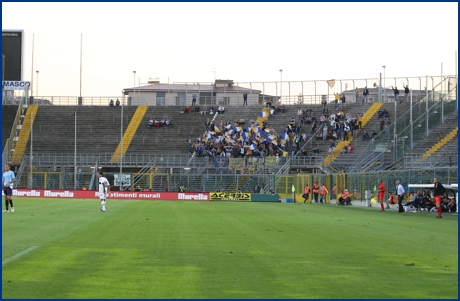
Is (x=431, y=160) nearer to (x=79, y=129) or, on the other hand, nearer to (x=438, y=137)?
(x=438, y=137)

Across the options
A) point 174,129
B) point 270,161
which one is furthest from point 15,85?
point 270,161

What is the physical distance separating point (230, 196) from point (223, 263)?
165 ft

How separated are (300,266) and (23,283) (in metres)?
4.76

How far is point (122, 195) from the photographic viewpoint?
6369cm

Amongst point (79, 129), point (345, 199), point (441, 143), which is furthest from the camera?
point (79, 129)

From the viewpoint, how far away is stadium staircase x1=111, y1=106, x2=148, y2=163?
78631mm

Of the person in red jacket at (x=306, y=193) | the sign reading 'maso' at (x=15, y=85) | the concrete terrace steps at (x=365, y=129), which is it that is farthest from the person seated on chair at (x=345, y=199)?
the sign reading 'maso' at (x=15, y=85)

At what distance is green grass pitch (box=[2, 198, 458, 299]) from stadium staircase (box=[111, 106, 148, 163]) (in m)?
56.3

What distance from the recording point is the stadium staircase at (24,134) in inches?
3083

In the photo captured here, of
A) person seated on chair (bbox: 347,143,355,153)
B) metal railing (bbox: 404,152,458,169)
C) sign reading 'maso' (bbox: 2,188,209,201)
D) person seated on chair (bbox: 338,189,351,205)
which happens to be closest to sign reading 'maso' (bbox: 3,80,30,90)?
sign reading 'maso' (bbox: 2,188,209,201)

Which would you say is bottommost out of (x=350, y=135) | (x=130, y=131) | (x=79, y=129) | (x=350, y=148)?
(x=350, y=148)

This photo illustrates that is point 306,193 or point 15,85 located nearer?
point 306,193

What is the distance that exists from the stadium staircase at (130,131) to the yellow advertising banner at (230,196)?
14.8m

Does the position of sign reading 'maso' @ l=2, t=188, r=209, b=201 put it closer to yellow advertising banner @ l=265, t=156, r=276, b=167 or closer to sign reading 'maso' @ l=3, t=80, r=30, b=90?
yellow advertising banner @ l=265, t=156, r=276, b=167
